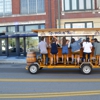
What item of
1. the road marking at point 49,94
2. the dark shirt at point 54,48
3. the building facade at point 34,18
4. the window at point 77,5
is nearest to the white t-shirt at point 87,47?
the dark shirt at point 54,48

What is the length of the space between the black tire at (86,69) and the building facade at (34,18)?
11676 millimetres

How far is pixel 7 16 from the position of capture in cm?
2464

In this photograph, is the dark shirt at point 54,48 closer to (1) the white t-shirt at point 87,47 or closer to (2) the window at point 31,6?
(1) the white t-shirt at point 87,47

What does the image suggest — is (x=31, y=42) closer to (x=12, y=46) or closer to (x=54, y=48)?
(x=12, y=46)

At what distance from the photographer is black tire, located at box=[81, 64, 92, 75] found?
37.1ft

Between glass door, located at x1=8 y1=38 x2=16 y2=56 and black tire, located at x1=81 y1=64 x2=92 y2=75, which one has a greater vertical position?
glass door, located at x1=8 y1=38 x2=16 y2=56

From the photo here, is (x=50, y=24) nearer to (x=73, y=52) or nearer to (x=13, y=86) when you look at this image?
(x=73, y=52)

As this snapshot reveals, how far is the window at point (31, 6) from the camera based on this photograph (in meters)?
23.9

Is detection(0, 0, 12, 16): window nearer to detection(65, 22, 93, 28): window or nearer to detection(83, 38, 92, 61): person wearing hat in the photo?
detection(65, 22, 93, 28): window

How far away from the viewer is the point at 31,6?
2422 centimetres

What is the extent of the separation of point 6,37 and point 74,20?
8.97 m

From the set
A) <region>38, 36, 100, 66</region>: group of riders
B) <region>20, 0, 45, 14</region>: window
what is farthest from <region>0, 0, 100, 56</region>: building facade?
<region>38, 36, 100, 66</region>: group of riders

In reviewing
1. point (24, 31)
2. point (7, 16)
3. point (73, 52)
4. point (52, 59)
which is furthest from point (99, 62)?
point (7, 16)

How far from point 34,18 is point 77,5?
515 centimetres
